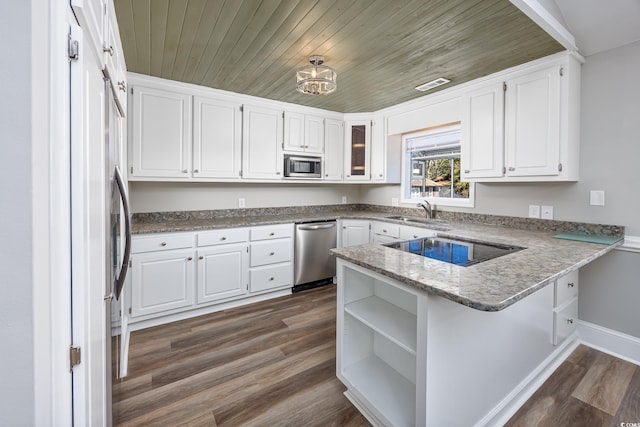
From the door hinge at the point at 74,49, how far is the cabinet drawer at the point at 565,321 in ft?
9.36

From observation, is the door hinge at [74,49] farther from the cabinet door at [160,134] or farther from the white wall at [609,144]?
the white wall at [609,144]

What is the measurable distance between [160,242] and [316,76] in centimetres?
206

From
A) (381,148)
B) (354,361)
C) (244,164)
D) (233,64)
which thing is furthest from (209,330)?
(381,148)

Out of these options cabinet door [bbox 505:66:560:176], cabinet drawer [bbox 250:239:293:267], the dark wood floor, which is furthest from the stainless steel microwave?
cabinet door [bbox 505:66:560:176]

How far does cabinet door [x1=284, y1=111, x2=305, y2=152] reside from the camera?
3.70 meters

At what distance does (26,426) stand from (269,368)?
1.61 m

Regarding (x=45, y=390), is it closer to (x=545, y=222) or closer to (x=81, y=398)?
A: (x=81, y=398)

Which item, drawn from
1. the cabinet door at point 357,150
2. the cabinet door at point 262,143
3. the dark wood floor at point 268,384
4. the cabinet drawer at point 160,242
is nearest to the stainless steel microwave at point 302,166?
the cabinet door at point 262,143

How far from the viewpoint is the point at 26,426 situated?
620 mm

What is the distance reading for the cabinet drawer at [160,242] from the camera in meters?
2.55

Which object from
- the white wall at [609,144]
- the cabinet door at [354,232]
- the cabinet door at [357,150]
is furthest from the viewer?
the cabinet door at [357,150]

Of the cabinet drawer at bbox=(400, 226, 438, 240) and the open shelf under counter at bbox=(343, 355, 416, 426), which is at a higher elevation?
the cabinet drawer at bbox=(400, 226, 438, 240)

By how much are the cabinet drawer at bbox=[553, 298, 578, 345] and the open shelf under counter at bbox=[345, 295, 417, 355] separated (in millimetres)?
1242

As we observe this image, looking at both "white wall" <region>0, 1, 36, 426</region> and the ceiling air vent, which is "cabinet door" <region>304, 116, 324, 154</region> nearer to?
the ceiling air vent
